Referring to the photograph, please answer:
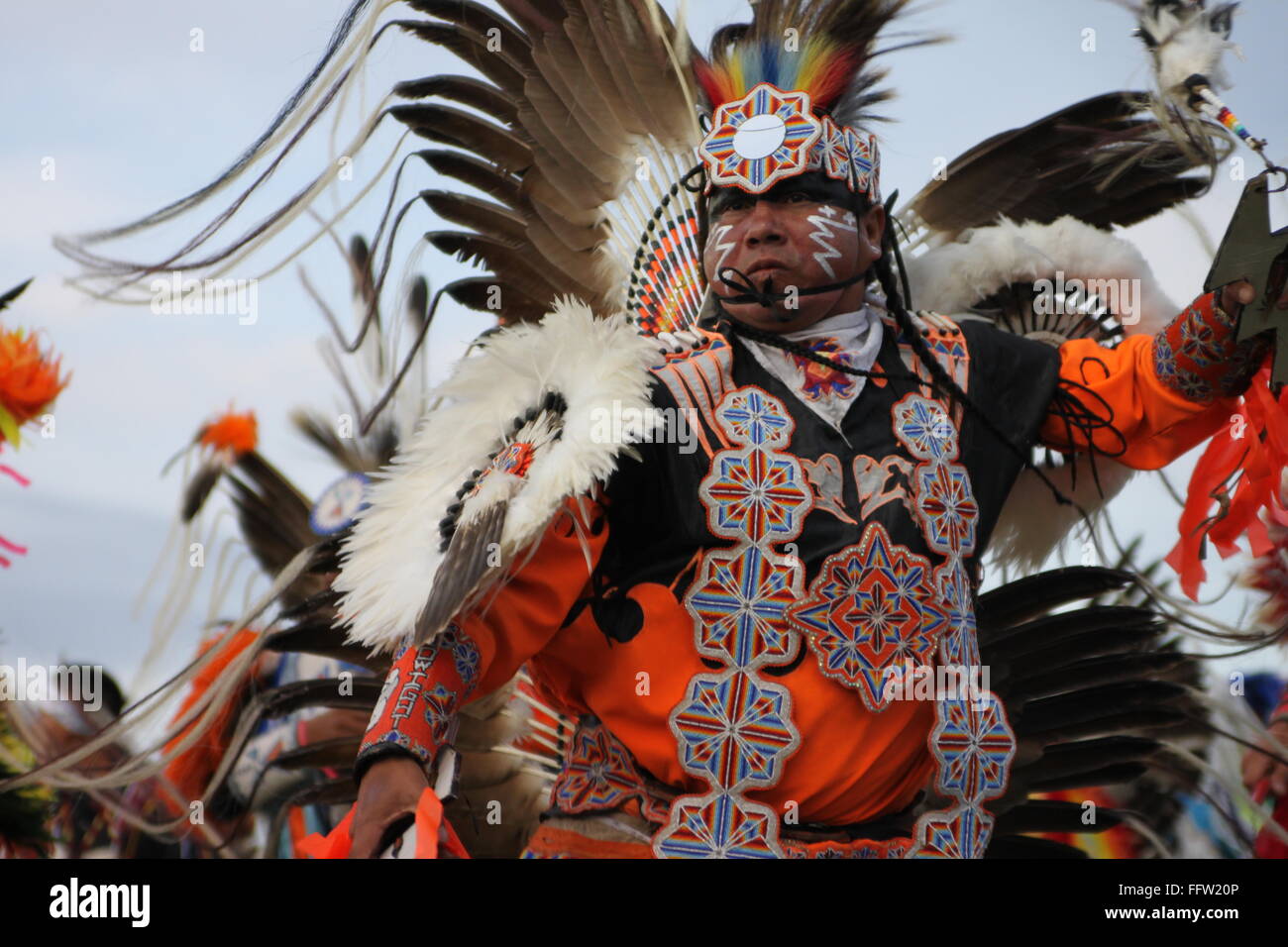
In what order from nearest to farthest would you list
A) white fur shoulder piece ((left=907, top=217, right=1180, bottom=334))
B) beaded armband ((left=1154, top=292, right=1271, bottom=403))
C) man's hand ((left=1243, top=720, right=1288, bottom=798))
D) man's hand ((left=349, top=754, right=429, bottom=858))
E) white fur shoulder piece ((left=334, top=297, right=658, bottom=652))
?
man's hand ((left=349, top=754, right=429, bottom=858))
white fur shoulder piece ((left=334, top=297, right=658, bottom=652))
beaded armband ((left=1154, top=292, right=1271, bottom=403))
white fur shoulder piece ((left=907, top=217, right=1180, bottom=334))
man's hand ((left=1243, top=720, right=1288, bottom=798))

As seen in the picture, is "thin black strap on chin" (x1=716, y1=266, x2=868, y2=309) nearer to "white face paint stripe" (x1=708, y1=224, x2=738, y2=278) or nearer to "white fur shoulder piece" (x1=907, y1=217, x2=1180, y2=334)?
"white face paint stripe" (x1=708, y1=224, x2=738, y2=278)

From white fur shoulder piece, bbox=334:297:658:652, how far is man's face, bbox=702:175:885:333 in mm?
210

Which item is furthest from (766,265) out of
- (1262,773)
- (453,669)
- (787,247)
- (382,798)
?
(1262,773)

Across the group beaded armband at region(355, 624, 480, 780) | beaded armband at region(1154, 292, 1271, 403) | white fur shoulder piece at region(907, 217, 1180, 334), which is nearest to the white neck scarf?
white fur shoulder piece at region(907, 217, 1180, 334)

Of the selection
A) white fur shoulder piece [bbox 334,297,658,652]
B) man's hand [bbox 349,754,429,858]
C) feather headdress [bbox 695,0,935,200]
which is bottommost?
man's hand [bbox 349,754,429,858]

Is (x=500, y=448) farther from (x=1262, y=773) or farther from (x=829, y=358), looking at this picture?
(x=1262, y=773)

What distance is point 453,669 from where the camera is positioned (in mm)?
2268

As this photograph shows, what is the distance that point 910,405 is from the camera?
2586 millimetres

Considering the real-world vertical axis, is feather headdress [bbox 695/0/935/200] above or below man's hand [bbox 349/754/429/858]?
above

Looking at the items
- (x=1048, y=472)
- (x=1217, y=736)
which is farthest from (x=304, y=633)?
(x=1217, y=736)

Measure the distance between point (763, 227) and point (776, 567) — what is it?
1.99 ft

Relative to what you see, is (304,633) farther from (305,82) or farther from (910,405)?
(910,405)

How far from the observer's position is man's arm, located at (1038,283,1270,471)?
8.41ft

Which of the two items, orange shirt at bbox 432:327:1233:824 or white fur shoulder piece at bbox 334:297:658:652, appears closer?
white fur shoulder piece at bbox 334:297:658:652
